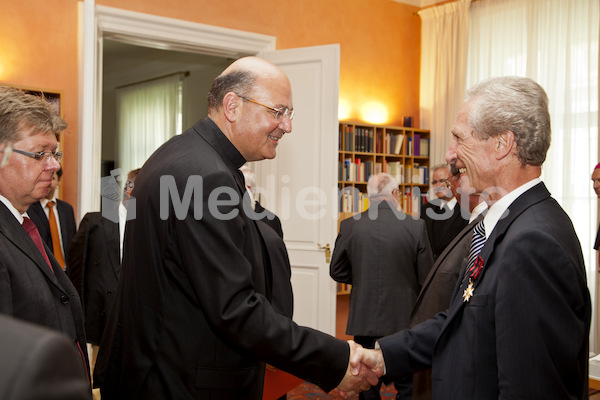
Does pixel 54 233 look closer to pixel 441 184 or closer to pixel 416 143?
pixel 441 184

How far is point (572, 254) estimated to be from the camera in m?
1.58

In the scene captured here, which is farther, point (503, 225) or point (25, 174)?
point (25, 174)

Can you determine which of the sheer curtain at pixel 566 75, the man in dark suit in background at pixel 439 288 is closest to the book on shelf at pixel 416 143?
the sheer curtain at pixel 566 75

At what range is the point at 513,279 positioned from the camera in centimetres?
156

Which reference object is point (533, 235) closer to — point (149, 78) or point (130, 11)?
point (130, 11)

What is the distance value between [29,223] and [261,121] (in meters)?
0.87

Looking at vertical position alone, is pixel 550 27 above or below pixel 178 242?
above

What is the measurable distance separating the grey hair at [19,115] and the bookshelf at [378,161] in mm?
5059

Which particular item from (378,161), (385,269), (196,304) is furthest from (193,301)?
(378,161)

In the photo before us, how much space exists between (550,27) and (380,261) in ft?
13.7

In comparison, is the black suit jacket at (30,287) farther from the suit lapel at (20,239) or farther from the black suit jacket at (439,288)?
the black suit jacket at (439,288)

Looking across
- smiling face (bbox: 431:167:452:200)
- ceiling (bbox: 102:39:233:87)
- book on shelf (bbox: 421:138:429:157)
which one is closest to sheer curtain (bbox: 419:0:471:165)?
book on shelf (bbox: 421:138:429:157)

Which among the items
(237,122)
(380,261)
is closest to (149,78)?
(380,261)

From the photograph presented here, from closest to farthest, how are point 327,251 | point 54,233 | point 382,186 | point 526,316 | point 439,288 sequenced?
1. point 526,316
2. point 439,288
3. point 382,186
4. point 54,233
5. point 327,251
